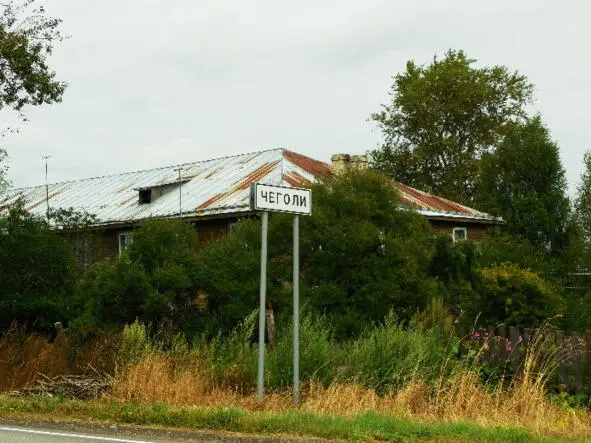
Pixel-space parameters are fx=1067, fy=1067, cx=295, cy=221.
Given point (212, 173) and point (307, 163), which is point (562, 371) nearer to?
point (307, 163)

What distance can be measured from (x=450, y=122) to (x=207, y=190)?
21.4 m

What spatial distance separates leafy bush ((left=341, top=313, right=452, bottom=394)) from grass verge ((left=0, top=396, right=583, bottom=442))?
2.49m

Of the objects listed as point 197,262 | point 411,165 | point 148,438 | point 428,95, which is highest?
point 428,95

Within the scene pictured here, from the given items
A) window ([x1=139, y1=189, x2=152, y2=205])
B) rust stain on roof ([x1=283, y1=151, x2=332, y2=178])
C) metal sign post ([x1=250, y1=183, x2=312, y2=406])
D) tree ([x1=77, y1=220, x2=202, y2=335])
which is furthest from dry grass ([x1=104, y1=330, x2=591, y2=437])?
window ([x1=139, y1=189, x2=152, y2=205])

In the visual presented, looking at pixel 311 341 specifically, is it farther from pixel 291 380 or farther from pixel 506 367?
pixel 506 367

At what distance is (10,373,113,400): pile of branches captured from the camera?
14625 mm

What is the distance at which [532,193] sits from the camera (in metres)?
48.3

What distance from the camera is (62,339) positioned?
1766 cm

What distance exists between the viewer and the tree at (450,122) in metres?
58.4

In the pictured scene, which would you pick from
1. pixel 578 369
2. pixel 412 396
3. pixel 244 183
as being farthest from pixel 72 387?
pixel 244 183

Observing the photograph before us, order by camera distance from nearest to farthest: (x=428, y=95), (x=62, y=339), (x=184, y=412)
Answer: (x=184, y=412) < (x=62, y=339) < (x=428, y=95)

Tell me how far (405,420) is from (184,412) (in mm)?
2542

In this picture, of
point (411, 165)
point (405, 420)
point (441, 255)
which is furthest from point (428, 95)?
point (405, 420)

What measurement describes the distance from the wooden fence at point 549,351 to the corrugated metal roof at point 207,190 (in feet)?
67.5
